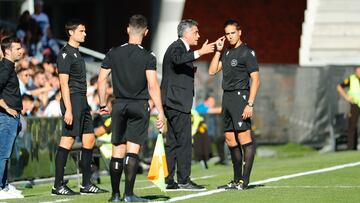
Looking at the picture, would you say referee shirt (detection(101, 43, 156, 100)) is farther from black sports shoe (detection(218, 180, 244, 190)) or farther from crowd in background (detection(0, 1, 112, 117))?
crowd in background (detection(0, 1, 112, 117))

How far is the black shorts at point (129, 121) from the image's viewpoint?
493 inches

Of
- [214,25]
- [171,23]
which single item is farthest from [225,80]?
[214,25]

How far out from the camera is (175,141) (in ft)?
48.6

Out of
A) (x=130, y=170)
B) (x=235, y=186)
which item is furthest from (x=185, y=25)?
(x=130, y=170)

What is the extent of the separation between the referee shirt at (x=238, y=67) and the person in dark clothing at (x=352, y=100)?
1247cm

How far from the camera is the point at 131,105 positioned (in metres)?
12.5

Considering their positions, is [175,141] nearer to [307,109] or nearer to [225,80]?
[225,80]

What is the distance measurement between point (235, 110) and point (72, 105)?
204cm

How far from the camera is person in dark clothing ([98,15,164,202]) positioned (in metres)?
12.5

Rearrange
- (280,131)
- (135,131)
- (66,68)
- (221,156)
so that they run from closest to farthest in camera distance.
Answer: (135,131)
(66,68)
(221,156)
(280,131)

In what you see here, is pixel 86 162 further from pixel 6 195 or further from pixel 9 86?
pixel 9 86

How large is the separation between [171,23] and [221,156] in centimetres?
846

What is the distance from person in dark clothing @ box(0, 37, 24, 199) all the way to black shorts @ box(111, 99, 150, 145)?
7.51ft

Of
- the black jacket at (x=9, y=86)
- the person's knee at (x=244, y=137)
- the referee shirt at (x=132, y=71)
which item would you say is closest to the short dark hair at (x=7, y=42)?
the black jacket at (x=9, y=86)
